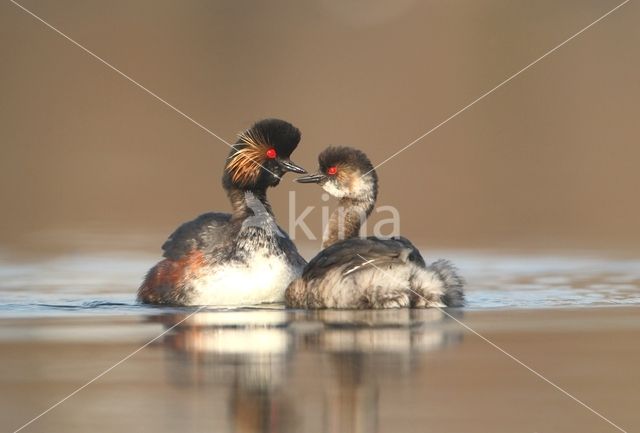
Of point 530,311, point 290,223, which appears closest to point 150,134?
point 290,223

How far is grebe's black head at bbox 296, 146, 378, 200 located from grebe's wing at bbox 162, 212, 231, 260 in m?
0.88

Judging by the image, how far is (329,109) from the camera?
24312 millimetres

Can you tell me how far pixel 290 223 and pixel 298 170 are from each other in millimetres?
5731

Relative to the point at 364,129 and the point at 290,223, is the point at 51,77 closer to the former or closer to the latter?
the point at 364,129

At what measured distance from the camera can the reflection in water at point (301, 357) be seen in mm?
5754

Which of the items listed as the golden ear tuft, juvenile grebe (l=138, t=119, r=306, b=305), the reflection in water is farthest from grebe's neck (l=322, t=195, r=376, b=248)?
the reflection in water

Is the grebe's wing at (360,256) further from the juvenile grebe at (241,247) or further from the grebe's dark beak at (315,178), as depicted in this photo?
the grebe's dark beak at (315,178)

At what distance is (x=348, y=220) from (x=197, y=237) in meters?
1.21

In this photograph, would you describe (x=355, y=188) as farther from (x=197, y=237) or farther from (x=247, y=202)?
(x=197, y=237)

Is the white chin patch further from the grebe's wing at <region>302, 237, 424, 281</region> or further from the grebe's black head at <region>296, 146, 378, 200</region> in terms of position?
the grebe's wing at <region>302, 237, 424, 281</region>

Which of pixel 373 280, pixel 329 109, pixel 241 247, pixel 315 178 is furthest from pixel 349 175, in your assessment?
pixel 329 109

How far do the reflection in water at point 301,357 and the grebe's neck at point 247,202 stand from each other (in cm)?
123

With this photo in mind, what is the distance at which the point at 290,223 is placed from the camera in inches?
653

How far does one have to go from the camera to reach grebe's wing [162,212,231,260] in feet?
34.1
